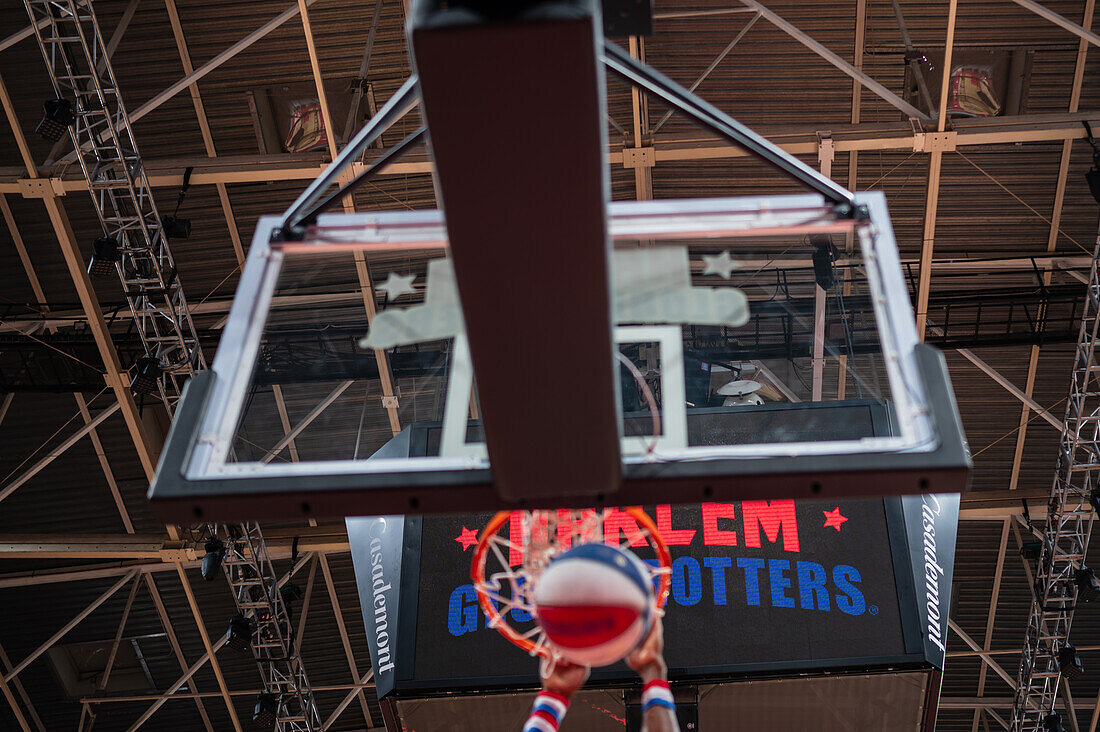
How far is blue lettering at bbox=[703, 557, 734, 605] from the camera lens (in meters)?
7.87

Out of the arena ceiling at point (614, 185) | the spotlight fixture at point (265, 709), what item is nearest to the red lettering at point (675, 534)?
the arena ceiling at point (614, 185)

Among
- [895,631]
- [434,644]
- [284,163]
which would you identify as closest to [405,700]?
[434,644]

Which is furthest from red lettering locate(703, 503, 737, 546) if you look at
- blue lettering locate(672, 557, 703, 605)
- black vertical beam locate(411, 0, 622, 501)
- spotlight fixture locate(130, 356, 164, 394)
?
spotlight fixture locate(130, 356, 164, 394)

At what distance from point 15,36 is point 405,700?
8283 mm

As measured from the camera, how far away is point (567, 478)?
11.5 feet

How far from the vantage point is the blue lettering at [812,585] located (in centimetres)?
774

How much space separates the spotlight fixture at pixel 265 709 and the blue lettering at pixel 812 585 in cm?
798

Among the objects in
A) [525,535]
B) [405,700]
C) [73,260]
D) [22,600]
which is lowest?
[22,600]

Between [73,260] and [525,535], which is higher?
[525,535]

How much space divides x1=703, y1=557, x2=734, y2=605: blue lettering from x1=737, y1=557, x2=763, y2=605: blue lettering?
0.10m

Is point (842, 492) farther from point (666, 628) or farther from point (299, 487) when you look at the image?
point (666, 628)

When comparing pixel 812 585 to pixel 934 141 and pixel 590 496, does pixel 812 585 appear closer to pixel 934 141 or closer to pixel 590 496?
pixel 590 496

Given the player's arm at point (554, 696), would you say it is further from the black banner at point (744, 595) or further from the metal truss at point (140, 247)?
the metal truss at point (140, 247)

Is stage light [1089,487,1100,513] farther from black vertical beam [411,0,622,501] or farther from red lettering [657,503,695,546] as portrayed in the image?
black vertical beam [411,0,622,501]
